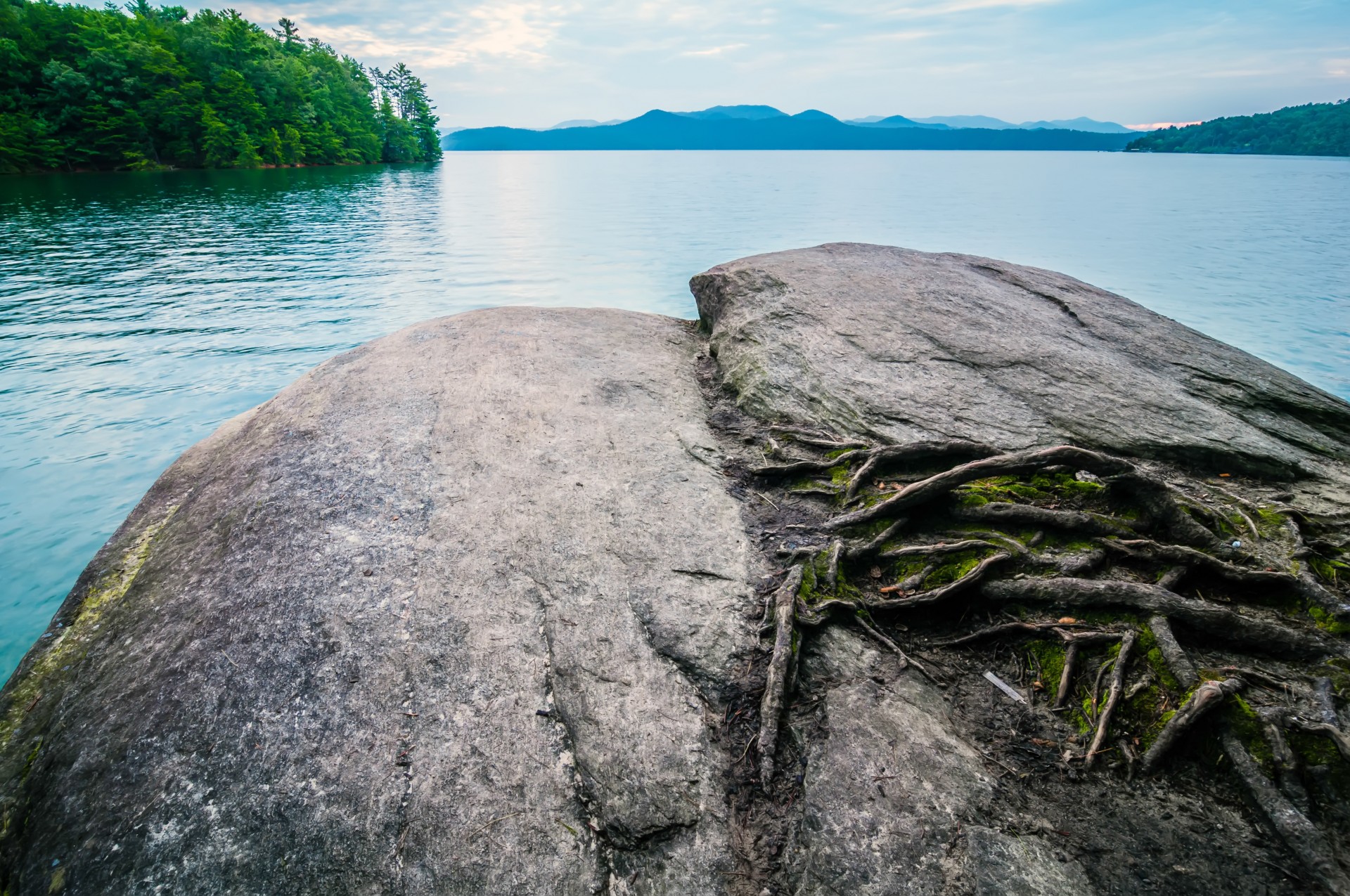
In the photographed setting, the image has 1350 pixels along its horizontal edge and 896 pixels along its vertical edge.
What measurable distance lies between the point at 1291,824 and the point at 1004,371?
505 centimetres

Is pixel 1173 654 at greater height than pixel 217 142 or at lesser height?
lesser

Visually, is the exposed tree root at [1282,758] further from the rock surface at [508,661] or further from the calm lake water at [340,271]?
the calm lake water at [340,271]

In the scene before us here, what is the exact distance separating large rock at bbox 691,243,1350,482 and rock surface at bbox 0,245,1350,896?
62 millimetres

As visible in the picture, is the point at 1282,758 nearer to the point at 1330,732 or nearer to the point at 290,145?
the point at 1330,732

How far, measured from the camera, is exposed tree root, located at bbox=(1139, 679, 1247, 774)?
3.07 meters

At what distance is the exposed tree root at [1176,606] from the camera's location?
344 centimetres

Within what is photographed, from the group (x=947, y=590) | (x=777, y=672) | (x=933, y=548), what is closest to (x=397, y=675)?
(x=777, y=672)

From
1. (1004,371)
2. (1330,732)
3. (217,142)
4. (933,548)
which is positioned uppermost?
(217,142)

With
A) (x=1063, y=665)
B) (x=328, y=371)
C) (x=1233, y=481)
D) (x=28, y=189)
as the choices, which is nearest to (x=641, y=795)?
(x=1063, y=665)

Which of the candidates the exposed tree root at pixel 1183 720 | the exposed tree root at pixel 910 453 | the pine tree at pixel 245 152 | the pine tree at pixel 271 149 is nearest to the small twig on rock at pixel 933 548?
the exposed tree root at pixel 910 453

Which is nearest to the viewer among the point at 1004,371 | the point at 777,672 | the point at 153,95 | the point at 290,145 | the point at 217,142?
the point at 777,672

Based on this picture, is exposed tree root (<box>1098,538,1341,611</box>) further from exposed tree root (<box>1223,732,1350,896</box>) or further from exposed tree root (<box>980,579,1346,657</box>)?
exposed tree root (<box>1223,732,1350,896</box>)

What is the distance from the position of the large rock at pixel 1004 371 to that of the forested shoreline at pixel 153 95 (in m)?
65.5

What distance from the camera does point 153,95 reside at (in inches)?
2168
